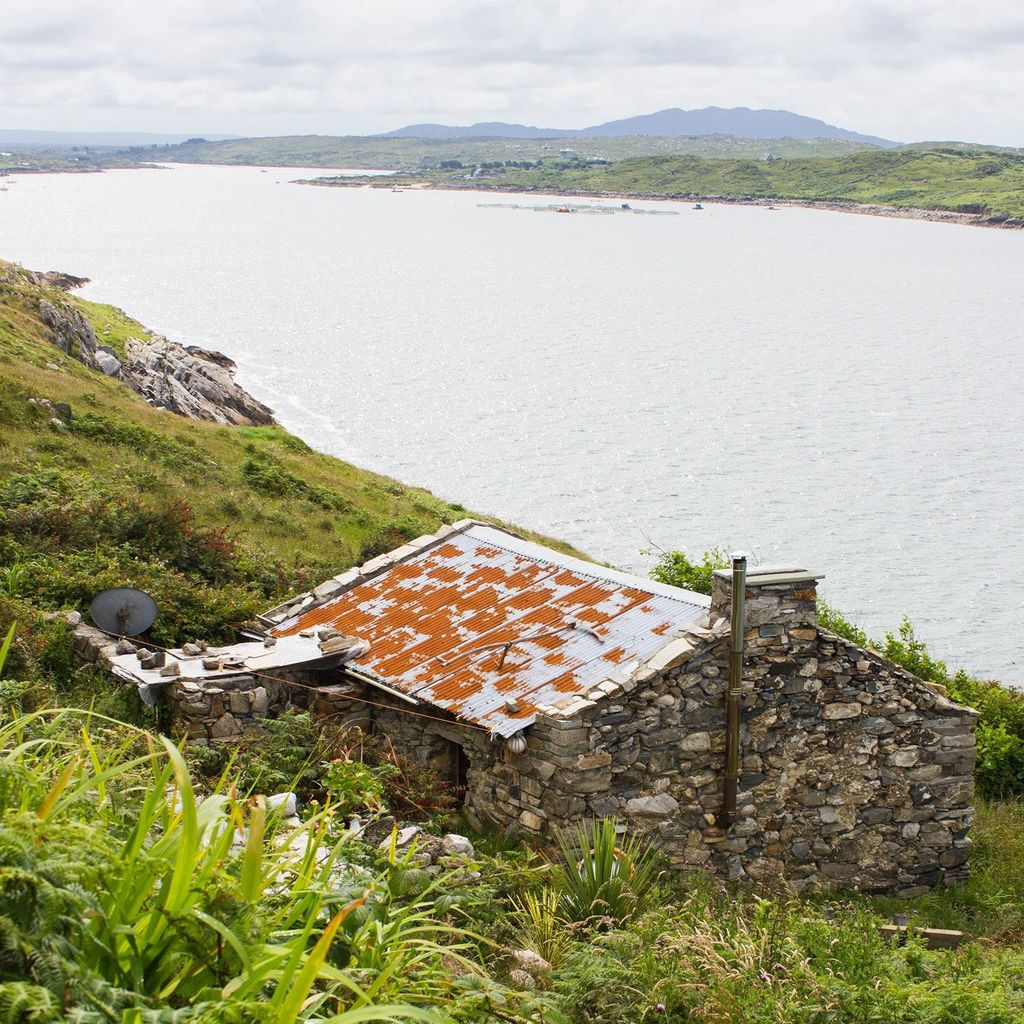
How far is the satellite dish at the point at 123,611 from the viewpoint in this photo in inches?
651

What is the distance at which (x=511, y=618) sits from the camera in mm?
16094

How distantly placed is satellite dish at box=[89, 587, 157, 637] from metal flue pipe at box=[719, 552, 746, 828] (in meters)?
8.14

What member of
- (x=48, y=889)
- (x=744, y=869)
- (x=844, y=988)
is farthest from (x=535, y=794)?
(x=48, y=889)

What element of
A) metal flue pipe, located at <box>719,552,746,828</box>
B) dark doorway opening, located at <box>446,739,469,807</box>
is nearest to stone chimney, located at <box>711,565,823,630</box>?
metal flue pipe, located at <box>719,552,746,828</box>

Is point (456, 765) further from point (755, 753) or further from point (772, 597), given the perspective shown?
point (772, 597)

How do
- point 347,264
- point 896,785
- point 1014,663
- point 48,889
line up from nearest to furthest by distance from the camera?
Result: point 48,889
point 896,785
point 1014,663
point 347,264

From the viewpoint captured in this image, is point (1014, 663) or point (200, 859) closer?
point (200, 859)

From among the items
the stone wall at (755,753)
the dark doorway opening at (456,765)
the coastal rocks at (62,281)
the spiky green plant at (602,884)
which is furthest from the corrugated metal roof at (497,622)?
the coastal rocks at (62,281)

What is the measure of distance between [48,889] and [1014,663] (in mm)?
37159

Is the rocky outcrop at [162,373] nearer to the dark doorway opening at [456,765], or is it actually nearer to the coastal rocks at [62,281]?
the coastal rocks at [62,281]

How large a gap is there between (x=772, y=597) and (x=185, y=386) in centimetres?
4851

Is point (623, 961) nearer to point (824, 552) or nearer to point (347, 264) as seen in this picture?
point (824, 552)

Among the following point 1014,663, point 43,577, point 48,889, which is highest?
point 48,889

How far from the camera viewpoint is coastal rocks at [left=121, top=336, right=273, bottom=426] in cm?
5262
